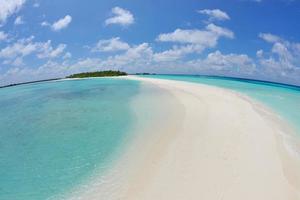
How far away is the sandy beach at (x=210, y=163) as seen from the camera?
348cm

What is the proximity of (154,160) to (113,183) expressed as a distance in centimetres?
108

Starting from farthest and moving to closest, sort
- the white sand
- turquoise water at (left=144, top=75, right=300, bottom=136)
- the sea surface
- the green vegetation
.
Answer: the green vegetation
turquoise water at (left=144, top=75, right=300, bottom=136)
the sea surface
the white sand

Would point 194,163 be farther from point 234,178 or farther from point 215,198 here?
point 215,198

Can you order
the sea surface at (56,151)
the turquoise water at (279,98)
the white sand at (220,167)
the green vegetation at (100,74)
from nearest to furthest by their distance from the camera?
the white sand at (220,167)
the sea surface at (56,151)
the turquoise water at (279,98)
the green vegetation at (100,74)

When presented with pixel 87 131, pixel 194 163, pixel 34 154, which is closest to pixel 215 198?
pixel 194 163

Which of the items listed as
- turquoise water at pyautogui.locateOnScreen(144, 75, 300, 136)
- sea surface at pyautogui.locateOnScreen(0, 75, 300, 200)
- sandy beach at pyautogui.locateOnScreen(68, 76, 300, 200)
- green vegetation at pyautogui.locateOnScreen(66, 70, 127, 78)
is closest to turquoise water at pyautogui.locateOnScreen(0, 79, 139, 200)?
sea surface at pyautogui.locateOnScreen(0, 75, 300, 200)

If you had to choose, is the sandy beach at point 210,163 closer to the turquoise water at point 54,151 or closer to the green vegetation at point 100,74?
the turquoise water at point 54,151

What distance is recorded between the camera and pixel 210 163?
173 inches

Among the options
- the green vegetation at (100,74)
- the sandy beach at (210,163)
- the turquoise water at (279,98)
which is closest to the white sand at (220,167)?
the sandy beach at (210,163)

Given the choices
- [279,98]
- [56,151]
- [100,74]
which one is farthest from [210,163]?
[100,74]

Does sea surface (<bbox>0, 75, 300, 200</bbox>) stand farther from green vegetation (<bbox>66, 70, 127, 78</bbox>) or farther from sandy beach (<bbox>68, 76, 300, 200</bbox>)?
green vegetation (<bbox>66, 70, 127, 78</bbox>)

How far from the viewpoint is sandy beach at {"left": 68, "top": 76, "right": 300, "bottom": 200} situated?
348cm

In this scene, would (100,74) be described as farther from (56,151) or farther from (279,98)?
(56,151)

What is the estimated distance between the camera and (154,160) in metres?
4.61
